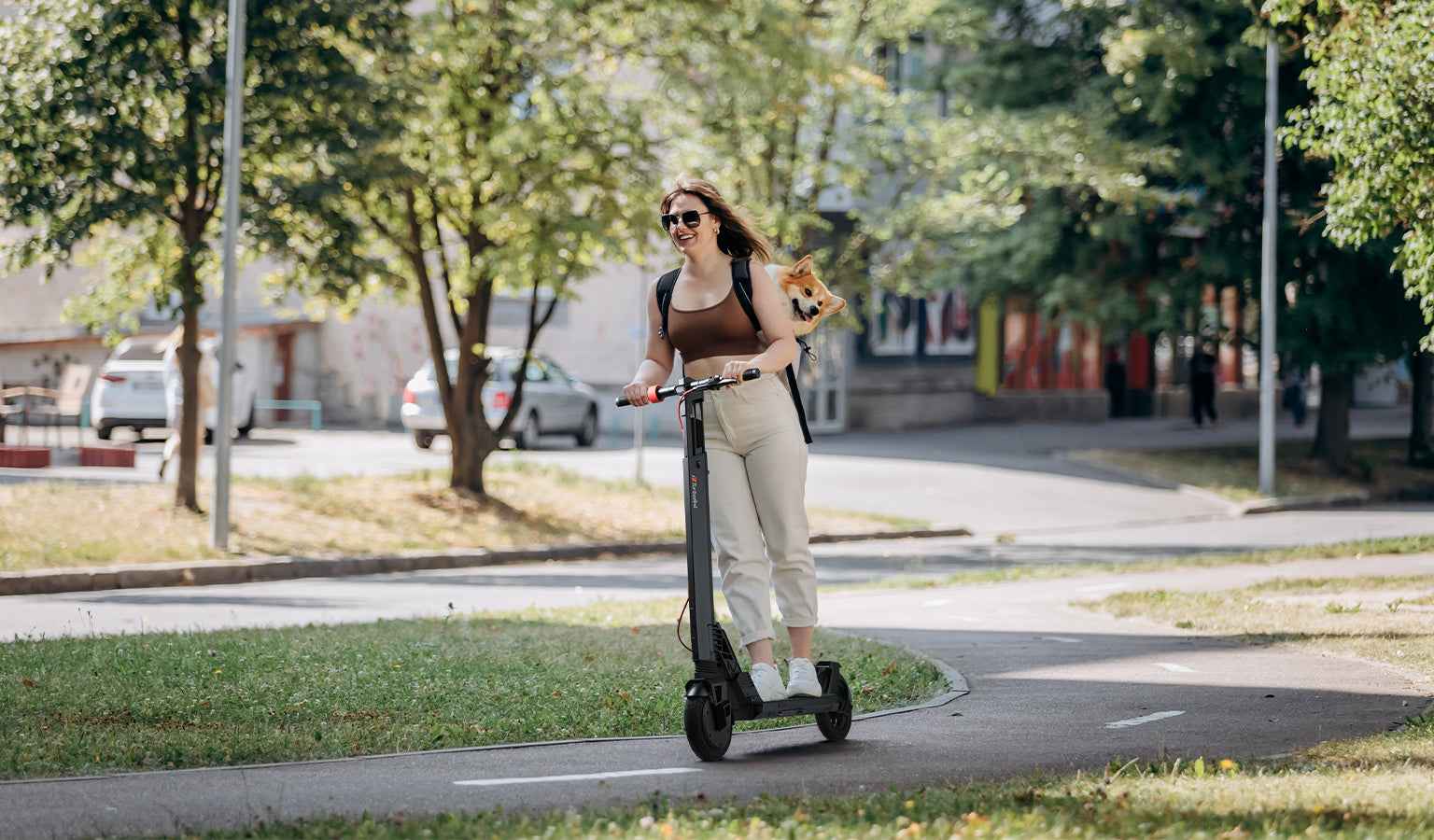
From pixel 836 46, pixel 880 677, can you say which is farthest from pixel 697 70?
pixel 880 677

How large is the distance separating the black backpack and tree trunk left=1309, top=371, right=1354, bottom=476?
22411mm

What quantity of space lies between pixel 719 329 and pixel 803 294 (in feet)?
1.37

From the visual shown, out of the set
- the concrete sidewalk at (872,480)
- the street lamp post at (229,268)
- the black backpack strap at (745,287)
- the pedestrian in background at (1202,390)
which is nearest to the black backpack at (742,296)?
the black backpack strap at (745,287)

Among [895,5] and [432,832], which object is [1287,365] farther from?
[432,832]

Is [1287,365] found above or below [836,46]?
below

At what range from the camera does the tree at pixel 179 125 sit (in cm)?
1411

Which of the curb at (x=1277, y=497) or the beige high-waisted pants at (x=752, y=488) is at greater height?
the beige high-waisted pants at (x=752, y=488)

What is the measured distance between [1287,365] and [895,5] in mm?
9406

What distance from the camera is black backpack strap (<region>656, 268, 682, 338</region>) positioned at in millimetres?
5785

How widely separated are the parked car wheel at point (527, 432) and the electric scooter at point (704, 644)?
71.9ft

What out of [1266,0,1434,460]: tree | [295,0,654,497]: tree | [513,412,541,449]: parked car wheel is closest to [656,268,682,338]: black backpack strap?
[1266,0,1434,460]: tree

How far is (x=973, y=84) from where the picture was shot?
2642cm

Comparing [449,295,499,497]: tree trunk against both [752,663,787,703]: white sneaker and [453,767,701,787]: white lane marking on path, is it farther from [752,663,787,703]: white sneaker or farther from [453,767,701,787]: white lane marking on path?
[453,767,701,787]: white lane marking on path

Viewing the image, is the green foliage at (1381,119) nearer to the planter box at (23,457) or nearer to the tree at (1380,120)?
the tree at (1380,120)
